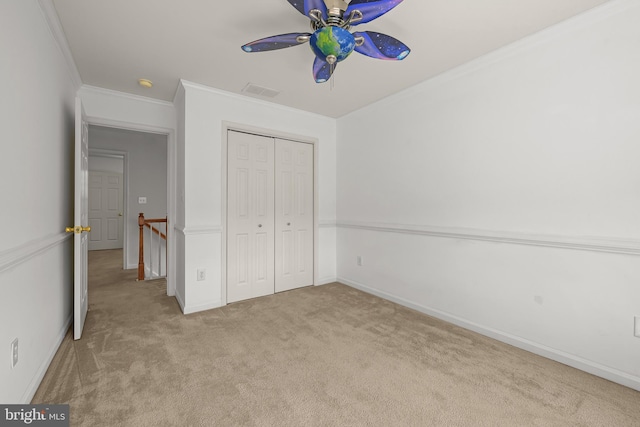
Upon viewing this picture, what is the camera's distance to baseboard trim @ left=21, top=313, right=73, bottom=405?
1.60 m

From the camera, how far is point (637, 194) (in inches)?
70.1

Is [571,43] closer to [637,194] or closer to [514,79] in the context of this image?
[514,79]

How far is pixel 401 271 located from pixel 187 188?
254cm

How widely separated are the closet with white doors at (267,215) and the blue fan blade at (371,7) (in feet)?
7.30

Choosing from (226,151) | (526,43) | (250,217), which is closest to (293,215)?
(250,217)

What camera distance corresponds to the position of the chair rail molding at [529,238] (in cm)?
183

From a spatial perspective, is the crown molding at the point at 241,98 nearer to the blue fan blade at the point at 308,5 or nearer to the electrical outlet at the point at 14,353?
the blue fan blade at the point at 308,5

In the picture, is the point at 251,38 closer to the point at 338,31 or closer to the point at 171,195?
the point at 338,31

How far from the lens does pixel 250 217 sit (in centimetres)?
354

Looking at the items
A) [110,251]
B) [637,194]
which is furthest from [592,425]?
[110,251]

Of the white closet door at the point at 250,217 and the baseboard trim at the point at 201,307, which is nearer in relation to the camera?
the baseboard trim at the point at 201,307

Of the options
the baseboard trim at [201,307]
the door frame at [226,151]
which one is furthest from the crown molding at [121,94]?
the baseboard trim at [201,307]

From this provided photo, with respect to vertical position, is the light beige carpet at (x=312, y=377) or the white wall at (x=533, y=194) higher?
the white wall at (x=533, y=194)

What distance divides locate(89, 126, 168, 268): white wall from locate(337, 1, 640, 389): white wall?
4329 millimetres
